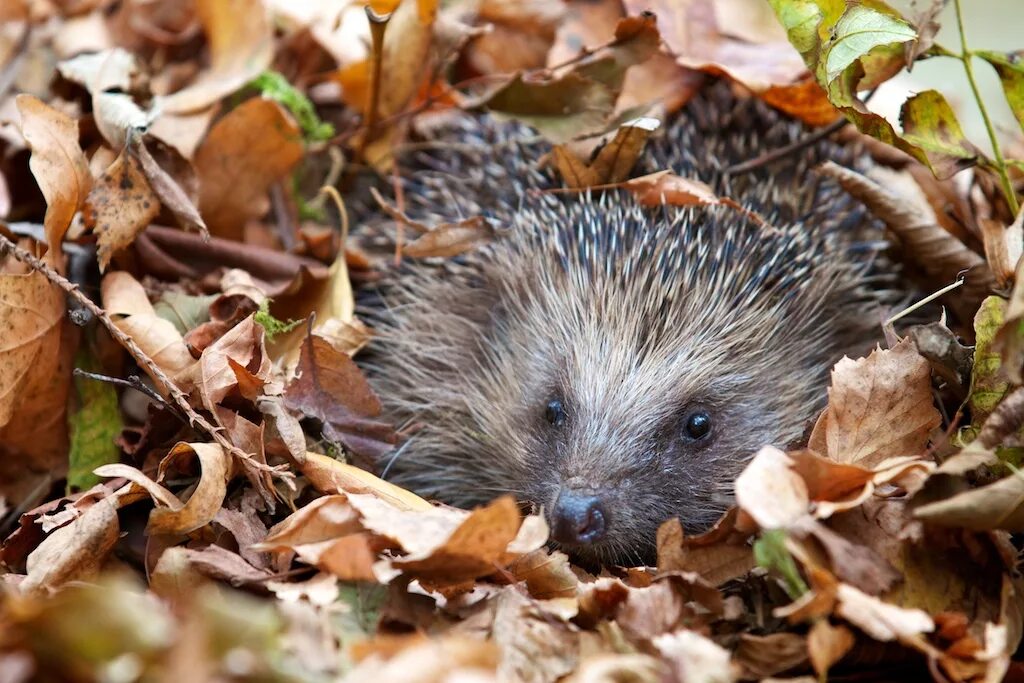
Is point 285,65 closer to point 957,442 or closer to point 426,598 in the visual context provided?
point 426,598

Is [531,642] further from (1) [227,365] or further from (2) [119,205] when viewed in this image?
(2) [119,205]

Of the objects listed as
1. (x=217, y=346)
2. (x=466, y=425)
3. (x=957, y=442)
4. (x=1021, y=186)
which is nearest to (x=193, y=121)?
(x=217, y=346)

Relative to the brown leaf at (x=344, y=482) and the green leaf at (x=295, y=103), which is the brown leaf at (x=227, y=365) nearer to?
the brown leaf at (x=344, y=482)

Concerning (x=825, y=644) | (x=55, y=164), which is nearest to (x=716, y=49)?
(x=55, y=164)

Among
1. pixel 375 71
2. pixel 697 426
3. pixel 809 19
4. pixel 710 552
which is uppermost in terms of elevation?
pixel 809 19

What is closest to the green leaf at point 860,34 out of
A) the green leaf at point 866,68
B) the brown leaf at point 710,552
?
the green leaf at point 866,68
